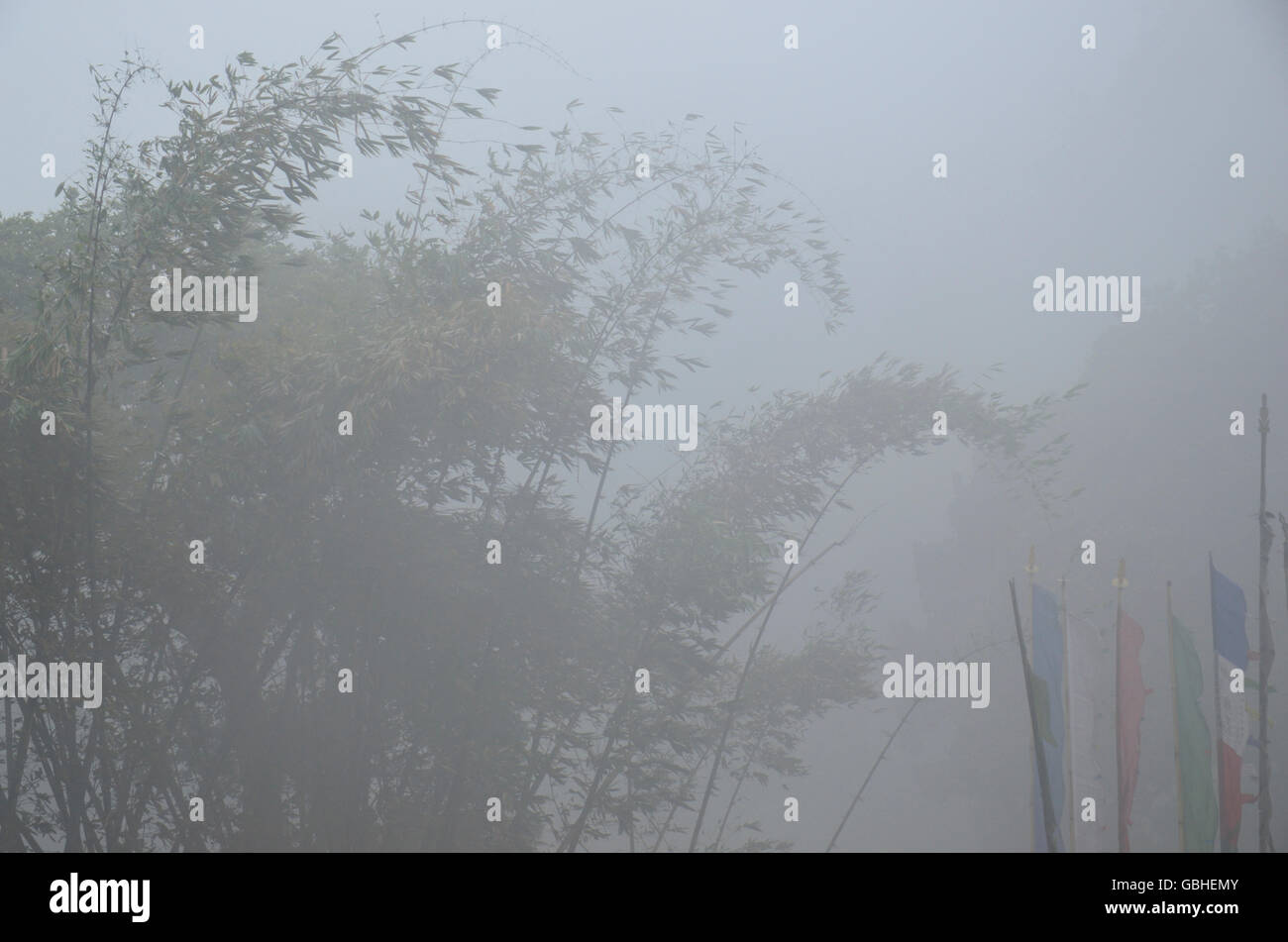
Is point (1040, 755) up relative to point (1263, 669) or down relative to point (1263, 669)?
down

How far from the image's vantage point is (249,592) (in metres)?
3.88

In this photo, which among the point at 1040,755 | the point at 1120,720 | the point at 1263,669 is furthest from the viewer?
the point at 1120,720

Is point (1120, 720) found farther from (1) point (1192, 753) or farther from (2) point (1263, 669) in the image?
(2) point (1263, 669)

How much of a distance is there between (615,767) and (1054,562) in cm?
1531

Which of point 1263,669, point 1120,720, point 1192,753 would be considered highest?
point 1263,669

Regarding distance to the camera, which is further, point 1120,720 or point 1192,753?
point 1192,753

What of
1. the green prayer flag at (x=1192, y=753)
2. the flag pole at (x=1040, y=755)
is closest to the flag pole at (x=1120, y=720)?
the green prayer flag at (x=1192, y=753)

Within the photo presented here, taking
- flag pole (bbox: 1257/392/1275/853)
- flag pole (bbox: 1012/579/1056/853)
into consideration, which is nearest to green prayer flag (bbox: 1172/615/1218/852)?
flag pole (bbox: 1257/392/1275/853)

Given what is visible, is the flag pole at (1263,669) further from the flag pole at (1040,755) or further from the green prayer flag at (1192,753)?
→ the flag pole at (1040,755)

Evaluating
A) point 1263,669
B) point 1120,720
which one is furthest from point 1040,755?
point 1263,669
